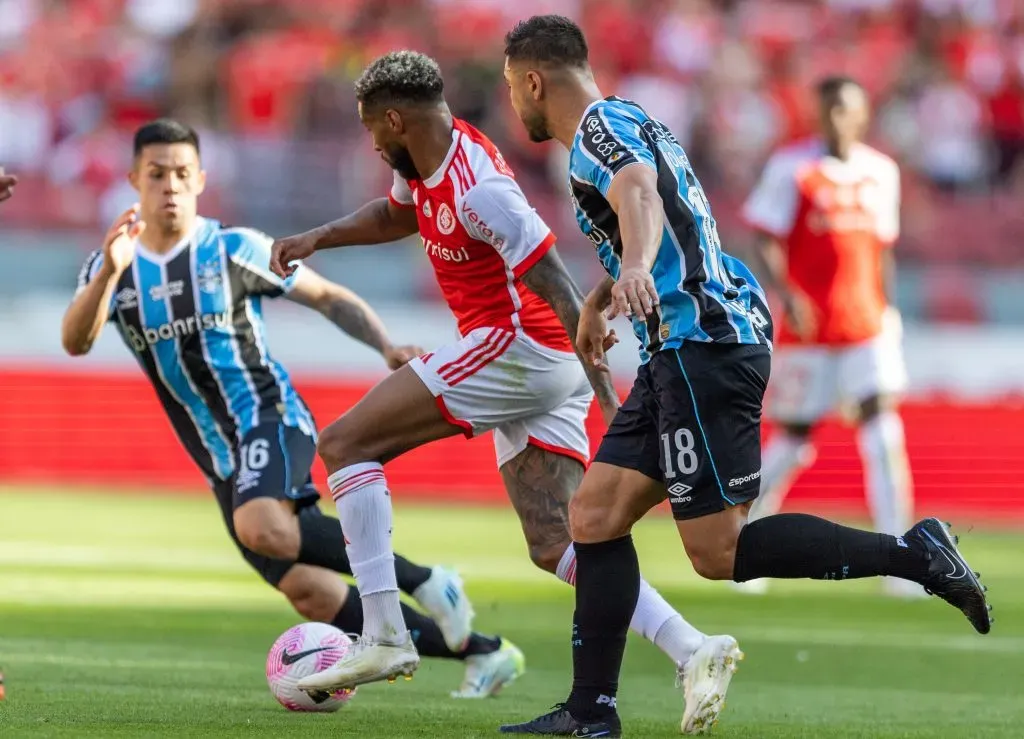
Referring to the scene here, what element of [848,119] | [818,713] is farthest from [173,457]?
[818,713]

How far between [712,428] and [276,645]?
80.3 inches

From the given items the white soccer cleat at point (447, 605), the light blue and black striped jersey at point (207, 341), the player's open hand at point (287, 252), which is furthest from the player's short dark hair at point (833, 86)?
the player's open hand at point (287, 252)

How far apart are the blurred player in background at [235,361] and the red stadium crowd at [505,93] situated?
10.6 metres

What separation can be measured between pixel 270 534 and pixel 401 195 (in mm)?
1543

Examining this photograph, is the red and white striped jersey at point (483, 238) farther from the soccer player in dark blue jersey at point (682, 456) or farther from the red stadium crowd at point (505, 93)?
the red stadium crowd at point (505, 93)

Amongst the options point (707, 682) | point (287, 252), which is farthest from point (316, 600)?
point (707, 682)

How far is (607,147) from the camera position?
569cm

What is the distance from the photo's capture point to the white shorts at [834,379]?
466 inches

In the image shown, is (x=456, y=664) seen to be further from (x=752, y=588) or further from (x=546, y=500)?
(x=752, y=588)

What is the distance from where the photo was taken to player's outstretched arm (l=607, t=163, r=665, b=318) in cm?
524

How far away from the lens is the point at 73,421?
1905 cm

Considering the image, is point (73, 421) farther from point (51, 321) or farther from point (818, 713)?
point (818, 713)

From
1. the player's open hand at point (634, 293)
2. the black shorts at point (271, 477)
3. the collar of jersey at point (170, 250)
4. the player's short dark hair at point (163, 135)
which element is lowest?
the black shorts at point (271, 477)

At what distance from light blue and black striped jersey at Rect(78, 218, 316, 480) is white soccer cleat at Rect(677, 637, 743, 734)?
104 inches
